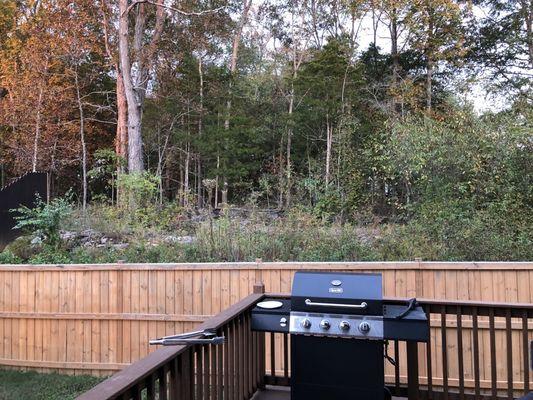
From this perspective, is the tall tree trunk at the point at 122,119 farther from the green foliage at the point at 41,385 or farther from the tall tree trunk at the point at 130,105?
the green foliage at the point at 41,385

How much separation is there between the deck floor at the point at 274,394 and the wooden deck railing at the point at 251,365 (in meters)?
0.05

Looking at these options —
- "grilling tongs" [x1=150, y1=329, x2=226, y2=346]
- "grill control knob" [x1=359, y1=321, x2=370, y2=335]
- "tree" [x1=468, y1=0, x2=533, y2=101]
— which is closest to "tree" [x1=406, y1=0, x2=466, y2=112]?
"tree" [x1=468, y1=0, x2=533, y2=101]

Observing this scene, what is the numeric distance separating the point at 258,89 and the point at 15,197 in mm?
9438

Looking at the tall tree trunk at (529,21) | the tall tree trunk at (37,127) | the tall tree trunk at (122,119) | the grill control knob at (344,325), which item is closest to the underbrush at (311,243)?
the grill control knob at (344,325)

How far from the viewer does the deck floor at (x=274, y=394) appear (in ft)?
10.3

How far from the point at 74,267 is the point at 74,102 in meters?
12.0

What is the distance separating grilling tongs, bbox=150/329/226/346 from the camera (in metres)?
1.96

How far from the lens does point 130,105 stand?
39.8ft

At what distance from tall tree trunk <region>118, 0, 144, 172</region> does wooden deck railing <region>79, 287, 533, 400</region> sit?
918 centimetres

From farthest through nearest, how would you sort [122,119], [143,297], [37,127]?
[37,127]
[122,119]
[143,297]

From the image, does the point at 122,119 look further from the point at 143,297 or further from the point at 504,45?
the point at 504,45

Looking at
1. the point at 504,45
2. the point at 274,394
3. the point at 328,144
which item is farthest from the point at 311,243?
the point at 504,45

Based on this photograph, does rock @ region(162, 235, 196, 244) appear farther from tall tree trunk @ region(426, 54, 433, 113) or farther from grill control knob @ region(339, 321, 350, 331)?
tall tree trunk @ region(426, 54, 433, 113)

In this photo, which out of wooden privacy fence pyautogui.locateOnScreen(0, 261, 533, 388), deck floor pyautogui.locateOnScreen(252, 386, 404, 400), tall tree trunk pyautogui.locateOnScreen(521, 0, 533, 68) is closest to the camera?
deck floor pyautogui.locateOnScreen(252, 386, 404, 400)
